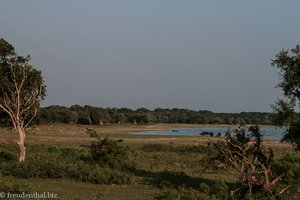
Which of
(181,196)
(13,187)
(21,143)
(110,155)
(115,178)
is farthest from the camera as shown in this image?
(21,143)

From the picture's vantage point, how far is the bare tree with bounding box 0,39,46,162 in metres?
31.2

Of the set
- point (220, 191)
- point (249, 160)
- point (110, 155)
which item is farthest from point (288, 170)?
point (110, 155)

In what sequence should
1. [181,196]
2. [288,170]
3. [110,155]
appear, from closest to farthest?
[181,196]
[288,170]
[110,155]

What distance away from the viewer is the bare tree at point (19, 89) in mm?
31188

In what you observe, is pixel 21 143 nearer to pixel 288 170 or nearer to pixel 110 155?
pixel 110 155

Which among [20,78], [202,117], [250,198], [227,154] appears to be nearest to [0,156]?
[20,78]

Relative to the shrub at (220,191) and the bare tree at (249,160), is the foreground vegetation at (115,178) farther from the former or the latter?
the bare tree at (249,160)

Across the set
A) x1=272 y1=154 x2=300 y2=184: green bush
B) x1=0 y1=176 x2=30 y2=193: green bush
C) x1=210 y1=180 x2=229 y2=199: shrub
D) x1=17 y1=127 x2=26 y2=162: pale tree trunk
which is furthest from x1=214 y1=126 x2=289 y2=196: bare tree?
x1=17 y1=127 x2=26 y2=162: pale tree trunk

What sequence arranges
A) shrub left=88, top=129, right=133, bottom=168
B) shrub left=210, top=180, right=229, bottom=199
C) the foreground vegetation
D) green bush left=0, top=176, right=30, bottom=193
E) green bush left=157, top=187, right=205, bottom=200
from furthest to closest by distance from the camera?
shrub left=88, top=129, right=133, bottom=168, the foreground vegetation, shrub left=210, top=180, right=229, bottom=199, green bush left=0, top=176, right=30, bottom=193, green bush left=157, top=187, right=205, bottom=200

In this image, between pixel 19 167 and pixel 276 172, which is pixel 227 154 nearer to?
pixel 276 172

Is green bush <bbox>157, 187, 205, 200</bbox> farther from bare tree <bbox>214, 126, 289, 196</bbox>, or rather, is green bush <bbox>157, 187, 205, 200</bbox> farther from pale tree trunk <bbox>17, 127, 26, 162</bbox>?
pale tree trunk <bbox>17, 127, 26, 162</bbox>

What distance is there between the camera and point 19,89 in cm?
3091

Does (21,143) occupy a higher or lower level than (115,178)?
higher

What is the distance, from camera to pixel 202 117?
184m
